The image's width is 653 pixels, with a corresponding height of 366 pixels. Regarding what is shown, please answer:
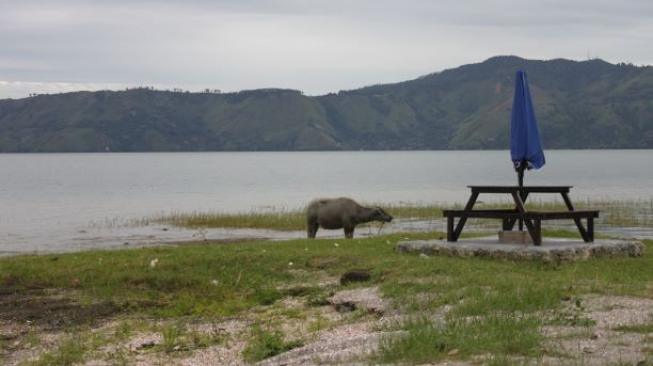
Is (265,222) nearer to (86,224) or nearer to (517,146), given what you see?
(86,224)

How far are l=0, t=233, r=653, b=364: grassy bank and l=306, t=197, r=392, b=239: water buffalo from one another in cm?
614

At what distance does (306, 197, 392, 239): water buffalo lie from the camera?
96.4 ft

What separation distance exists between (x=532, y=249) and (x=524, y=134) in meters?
3.25

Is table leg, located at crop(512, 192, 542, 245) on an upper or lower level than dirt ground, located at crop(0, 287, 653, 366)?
upper

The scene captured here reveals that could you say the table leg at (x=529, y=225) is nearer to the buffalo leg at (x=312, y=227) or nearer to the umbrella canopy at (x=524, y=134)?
the umbrella canopy at (x=524, y=134)

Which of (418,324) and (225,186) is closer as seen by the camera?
(418,324)

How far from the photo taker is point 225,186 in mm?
109125

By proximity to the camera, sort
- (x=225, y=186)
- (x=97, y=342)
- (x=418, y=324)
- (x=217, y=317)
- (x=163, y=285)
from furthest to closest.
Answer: (x=225, y=186), (x=163, y=285), (x=217, y=317), (x=97, y=342), (x=418, y=324)

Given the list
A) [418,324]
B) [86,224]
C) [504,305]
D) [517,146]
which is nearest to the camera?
[418,324]

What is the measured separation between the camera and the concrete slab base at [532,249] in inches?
682

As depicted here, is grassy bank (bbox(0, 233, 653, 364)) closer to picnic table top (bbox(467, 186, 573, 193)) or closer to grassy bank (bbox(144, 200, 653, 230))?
picnic table top (bbox(467, 186, 573, 193))

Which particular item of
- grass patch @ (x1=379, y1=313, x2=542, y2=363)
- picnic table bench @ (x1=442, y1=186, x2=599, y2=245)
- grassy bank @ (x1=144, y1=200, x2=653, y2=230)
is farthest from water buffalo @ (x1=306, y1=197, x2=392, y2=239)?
grass patch @ (x1=379, y1=313, x2=542, y2=363)

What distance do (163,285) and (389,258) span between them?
16.1ft

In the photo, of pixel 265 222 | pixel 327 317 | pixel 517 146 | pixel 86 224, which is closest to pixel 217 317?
pixel 327 317
